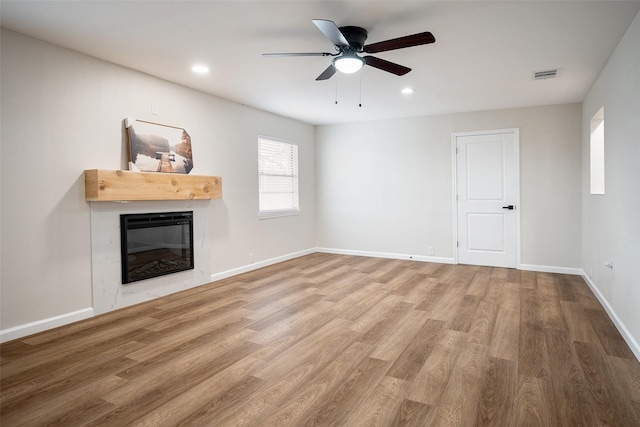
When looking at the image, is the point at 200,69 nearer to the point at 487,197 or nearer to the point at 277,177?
the point at 277,177

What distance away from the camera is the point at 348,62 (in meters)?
2.99

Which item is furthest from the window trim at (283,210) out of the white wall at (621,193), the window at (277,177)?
the white wall at (621,193)

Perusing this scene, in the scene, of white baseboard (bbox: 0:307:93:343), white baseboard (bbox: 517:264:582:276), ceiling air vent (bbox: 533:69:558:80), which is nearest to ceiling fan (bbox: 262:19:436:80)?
ceiling air vent (bbox: 533:69:558:80)

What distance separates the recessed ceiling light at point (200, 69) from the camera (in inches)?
152

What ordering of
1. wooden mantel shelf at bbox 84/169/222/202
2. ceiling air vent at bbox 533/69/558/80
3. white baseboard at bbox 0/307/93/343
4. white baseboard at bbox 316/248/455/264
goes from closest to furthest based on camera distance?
white baseboard at bbox 0/307/93/343 → wooden mantel shelf at bbox 84/169/222/202 → ceiling air vent at bbox 533/69/558/80 → white baseboard at bbox 316/248/455/264

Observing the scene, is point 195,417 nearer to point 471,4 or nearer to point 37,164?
point 37,164

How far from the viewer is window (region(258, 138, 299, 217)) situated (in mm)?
6074

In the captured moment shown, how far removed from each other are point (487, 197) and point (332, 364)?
4.39 metres

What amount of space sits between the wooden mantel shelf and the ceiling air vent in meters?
3.95

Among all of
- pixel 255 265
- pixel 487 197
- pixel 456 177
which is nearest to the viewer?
pixel 255 265

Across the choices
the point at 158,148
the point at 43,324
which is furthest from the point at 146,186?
the point at 43,324

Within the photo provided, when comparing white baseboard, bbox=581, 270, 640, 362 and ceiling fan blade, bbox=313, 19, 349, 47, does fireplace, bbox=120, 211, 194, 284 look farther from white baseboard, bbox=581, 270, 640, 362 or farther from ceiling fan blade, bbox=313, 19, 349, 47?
white baseboard, bbox=581, 270, 640, 362

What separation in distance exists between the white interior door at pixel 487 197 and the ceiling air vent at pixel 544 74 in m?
1.64

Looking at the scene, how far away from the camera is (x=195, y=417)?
2.01m
